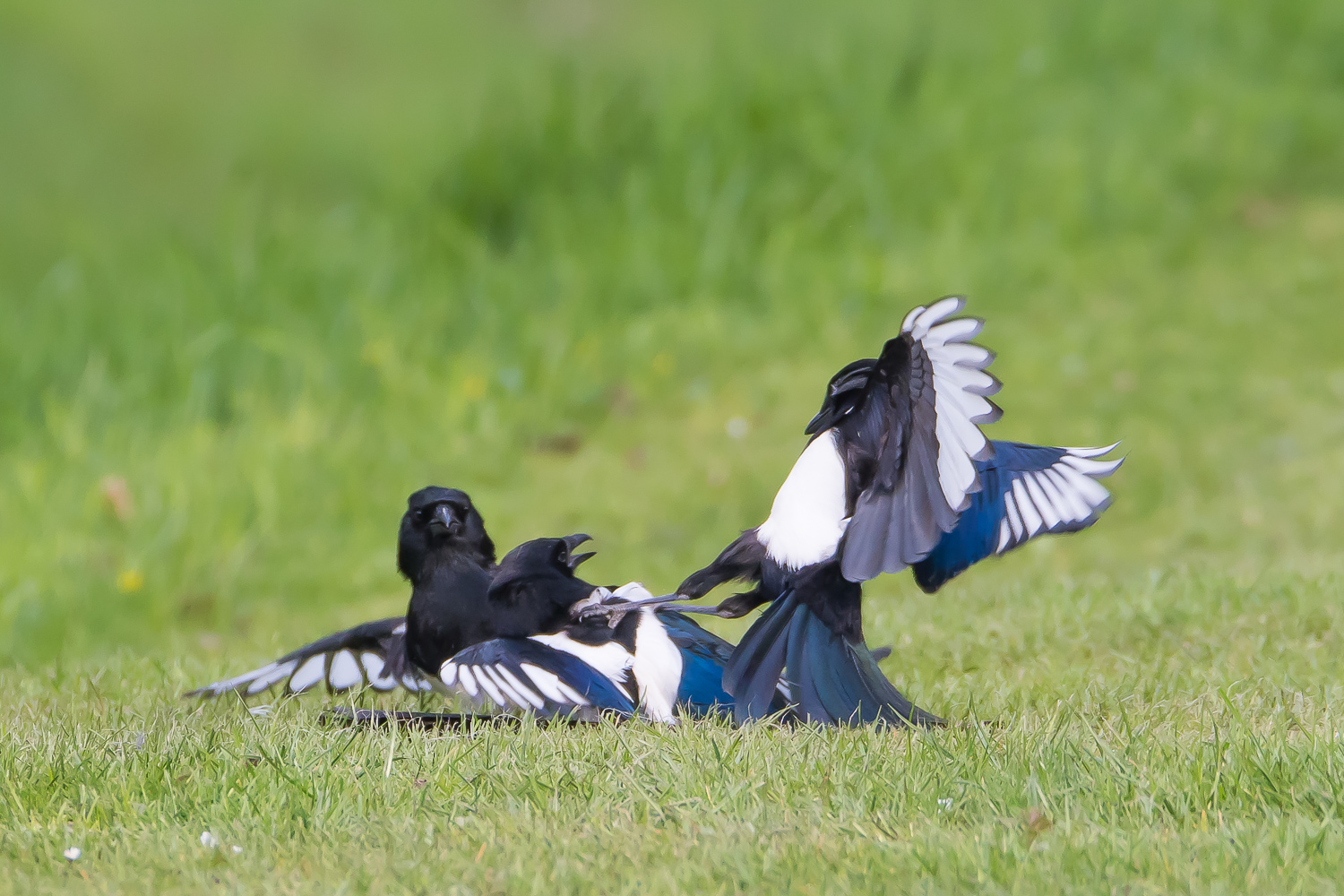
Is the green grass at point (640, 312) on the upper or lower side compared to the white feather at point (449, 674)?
upper

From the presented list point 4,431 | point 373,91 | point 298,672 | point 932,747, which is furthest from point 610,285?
point 932,747

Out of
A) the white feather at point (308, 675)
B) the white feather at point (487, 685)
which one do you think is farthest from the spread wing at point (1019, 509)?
the white feather at point (308, 675)

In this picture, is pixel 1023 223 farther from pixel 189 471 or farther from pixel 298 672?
pixel 298 672

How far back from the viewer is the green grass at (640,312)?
5.38 m

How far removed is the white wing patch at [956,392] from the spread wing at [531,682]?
109 centimetres

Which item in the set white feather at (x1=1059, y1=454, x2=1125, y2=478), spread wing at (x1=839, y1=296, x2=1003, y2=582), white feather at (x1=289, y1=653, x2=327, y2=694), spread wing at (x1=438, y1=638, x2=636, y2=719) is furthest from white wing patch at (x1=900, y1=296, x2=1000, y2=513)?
white feather at (x1=289, y1=653, x2=327, y2=694)

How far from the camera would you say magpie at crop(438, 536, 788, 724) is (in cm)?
405

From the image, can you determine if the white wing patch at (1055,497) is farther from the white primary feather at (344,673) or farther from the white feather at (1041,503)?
the white primary feather at (344,673)

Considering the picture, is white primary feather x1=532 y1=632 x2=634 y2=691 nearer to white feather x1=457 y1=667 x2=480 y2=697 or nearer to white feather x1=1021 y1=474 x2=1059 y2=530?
white feather x1=457 y1=667 x2=480 y2=697

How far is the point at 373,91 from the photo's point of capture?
1099cm

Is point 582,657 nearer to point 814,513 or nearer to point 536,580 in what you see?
point 536,580

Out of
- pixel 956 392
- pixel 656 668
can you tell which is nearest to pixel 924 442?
pixel 956 392

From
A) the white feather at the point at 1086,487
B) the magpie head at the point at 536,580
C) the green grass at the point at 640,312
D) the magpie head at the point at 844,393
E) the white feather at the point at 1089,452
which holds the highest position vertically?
the green grass at the point at 640,312

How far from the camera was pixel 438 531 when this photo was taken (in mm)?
4688
